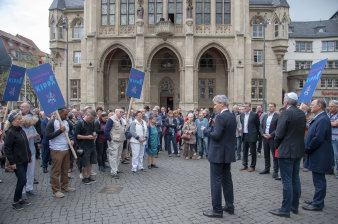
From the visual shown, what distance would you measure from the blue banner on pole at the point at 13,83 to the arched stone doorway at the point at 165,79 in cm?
2314

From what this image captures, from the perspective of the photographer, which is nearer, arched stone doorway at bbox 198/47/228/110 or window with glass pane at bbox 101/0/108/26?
window with glass pane at bbox 101/0/108/26

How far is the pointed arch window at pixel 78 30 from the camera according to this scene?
1246 inches

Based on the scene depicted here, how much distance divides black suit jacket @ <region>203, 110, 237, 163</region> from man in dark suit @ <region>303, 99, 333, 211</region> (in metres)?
1.64

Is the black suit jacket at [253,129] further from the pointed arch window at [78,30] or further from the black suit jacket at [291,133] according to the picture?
the pointed arch window at [78,30]

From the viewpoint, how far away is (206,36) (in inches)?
1053

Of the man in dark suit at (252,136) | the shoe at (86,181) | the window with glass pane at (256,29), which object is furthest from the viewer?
the window with glass pane at (256,29)

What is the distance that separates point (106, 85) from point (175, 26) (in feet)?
34.6

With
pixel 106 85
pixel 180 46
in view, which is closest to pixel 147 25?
pixel 180 46

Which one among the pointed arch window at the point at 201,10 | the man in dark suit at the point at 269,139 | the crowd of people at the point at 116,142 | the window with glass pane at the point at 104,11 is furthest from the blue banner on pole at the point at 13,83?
the pointed arch window at the point at 201,10

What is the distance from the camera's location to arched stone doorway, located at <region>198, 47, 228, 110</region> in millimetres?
30438

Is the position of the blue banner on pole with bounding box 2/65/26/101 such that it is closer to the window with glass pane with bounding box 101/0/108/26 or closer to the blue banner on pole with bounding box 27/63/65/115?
the blue banner on pole with bounding box 27/63/65/115

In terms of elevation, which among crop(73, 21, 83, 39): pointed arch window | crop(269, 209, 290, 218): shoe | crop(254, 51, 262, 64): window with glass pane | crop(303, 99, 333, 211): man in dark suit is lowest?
crop(269, 209, 290, 218): shoe

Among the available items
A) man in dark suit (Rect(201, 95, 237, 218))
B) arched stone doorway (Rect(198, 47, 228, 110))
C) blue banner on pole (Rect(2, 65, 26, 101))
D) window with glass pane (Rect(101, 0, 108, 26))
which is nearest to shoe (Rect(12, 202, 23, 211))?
blue banner on pole (Rect(2, 65, 26, 101))

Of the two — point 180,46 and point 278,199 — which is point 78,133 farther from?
point 180,46
